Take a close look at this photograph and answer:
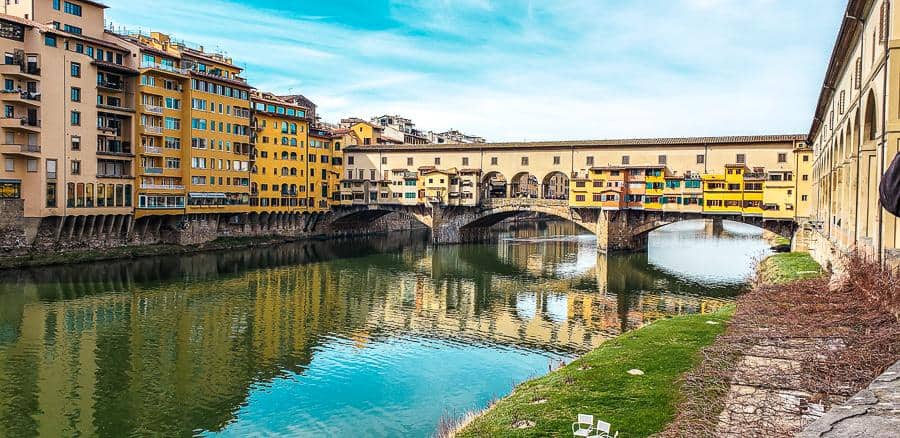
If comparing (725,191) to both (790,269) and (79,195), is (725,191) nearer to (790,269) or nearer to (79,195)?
(790,269)

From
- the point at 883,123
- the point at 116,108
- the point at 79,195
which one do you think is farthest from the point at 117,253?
the point at 883,123

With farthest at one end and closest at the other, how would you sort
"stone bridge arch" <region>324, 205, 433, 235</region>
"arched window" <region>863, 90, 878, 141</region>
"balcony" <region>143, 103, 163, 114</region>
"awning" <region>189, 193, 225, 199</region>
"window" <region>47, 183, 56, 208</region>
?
"stone bridge arch" <region>324, 205, 433, 235</region>
"awning" <region>189, 193, 225, 199</region>
"balcony" <region>143, 103, 163, 114</region>
"window" <region>47, 183, 56, 208</region>
"arched window" <region>863, 90, 878, 141</region>

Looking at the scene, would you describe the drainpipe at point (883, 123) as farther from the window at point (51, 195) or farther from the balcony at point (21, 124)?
the window at point (51, 195)

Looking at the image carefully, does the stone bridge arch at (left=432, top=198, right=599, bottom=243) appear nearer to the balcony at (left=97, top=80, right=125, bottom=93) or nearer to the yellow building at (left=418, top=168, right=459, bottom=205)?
the yellow building at (left=418, top=168, right=459, bottom=205)

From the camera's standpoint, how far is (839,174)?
26.0 meters

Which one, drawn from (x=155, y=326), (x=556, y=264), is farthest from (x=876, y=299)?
(x=556, y=264)

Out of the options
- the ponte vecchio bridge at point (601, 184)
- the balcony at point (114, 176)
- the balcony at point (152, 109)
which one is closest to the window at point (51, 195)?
the balcony at point (114, 176)

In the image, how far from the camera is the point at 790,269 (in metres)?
29.5

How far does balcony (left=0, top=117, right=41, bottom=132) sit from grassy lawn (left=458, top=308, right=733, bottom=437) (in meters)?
38.3

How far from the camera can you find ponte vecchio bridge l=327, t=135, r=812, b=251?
167 ft

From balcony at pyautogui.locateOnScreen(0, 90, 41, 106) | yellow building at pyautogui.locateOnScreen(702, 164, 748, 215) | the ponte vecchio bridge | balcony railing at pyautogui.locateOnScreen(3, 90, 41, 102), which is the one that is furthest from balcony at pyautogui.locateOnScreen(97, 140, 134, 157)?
yellow building at pyautogui.locateOnScreen(702, 164, 748, 215)

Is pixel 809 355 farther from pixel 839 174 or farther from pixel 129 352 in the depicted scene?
pixel 129 352

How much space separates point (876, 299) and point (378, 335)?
17.0 metres

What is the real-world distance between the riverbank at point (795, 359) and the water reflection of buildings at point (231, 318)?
8667 mm
